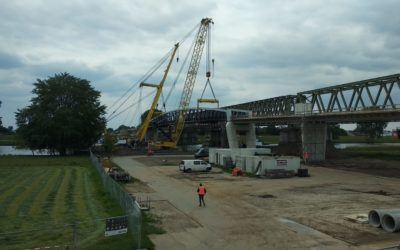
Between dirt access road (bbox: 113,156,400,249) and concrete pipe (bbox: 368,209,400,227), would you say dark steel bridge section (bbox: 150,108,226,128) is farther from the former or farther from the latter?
concrete pipe (bbox: 368,209,400,227)

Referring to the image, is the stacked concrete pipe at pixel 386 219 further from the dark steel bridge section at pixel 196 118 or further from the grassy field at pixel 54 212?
the dark steel bridge section at pixel 196 118

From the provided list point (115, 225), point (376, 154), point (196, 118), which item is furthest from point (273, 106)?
point (115, 225)

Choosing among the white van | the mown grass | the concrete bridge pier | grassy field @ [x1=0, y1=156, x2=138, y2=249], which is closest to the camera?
grassy field @ [x1=0, y1=156, x2=138, y2=249]

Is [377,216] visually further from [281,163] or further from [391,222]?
[281,163]

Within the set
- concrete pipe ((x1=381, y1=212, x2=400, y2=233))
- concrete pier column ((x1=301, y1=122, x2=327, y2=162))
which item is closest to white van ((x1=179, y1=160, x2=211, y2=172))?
concrete pier column ((x1=301, y1=122, x2=327, y2=162))

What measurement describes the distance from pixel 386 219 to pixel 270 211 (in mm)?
7926

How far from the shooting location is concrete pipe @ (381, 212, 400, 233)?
2188 cm

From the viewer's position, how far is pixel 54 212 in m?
27.7

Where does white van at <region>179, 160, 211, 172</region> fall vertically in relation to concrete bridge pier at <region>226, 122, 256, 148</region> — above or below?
below

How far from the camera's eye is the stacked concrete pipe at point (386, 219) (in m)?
21.9

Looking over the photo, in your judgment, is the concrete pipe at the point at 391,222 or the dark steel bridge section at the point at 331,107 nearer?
the concrete pipe at the point at 391,222

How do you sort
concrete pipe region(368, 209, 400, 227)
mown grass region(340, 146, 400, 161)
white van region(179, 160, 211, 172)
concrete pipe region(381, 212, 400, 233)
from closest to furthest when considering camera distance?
concrete pipe region(381, 212, 400, 233) → concrete pipe region(368, 209, 400, 227) → white van region(179, 160, 211, 172) → mown grass region(340, 146, 400, 161)

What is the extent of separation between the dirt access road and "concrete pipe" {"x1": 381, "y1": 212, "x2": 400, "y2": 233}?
0.39 metres

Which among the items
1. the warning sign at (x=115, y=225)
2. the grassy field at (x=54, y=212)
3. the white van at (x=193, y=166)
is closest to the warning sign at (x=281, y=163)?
the white van at (x=193, y=166)
